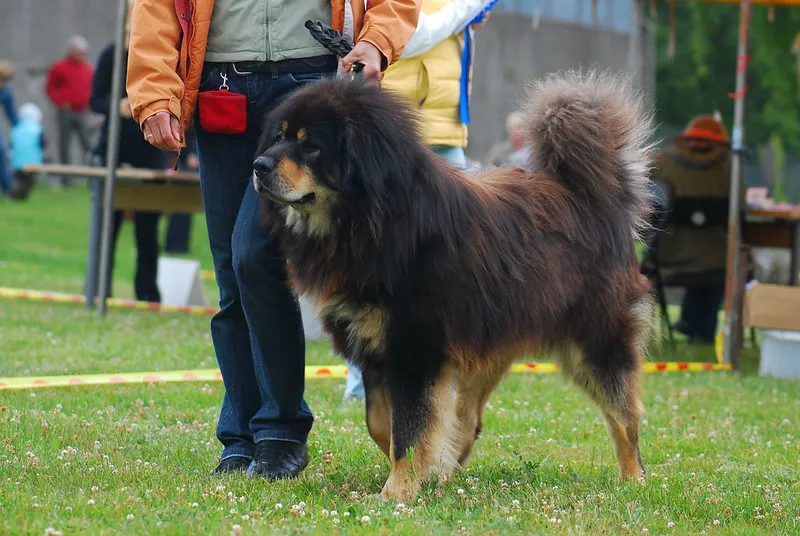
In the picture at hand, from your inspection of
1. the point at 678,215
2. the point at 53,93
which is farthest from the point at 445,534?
the point at 53,93

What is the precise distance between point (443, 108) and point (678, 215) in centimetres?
394

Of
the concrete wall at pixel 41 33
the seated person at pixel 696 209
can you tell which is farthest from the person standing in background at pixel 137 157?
the concrete wall at pixel 41 33

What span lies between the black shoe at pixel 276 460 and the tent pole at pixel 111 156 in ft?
16.0

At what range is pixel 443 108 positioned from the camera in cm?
575

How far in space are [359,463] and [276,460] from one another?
0.51 meters

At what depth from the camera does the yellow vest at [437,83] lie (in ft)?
18.3

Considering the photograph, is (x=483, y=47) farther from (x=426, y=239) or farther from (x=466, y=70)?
(x=426, y=239)

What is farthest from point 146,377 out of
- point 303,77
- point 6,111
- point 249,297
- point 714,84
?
point 714,84

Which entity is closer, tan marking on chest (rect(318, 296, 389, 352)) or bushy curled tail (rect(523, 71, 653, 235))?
tan marking on chest (rect(318, 296, 389, 352))

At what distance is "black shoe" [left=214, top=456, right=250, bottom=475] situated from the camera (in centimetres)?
414

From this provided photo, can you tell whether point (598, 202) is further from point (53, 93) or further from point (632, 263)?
point (53, 93)

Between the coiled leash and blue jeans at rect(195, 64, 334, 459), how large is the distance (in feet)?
0.54

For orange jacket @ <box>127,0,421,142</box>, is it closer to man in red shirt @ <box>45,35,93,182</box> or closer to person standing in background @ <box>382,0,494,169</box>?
person standing in background @ <box>382,0,494,169</box>

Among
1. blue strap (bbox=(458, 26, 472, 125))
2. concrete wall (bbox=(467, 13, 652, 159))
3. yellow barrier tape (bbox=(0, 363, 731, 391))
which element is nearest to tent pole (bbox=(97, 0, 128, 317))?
yellow barrier tape (bbox=(0, 363, 731, 391))
